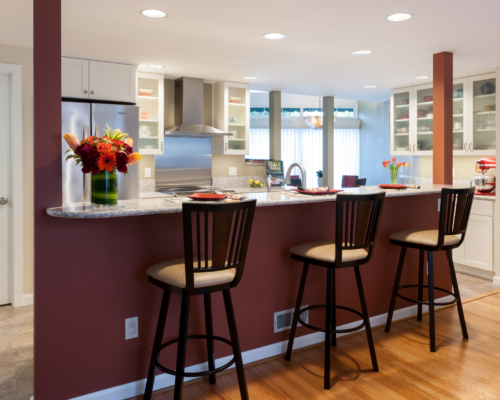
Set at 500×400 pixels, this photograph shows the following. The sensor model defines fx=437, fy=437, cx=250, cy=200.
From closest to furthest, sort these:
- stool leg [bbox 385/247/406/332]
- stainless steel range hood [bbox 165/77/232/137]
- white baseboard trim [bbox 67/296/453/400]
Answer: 1. white baseboard trim [bbox 67/296/453/400]
2. stool leg [bbox 385/247/406/332]
3. stainless steel range hood [bbox 165/77/232/137]

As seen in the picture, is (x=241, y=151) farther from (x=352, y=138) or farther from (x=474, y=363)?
(x=352, y=138)

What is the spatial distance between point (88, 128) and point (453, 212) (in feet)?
10.6

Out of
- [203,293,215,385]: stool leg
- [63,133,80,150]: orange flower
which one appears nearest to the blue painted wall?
[203,293,215,385]: stool leg

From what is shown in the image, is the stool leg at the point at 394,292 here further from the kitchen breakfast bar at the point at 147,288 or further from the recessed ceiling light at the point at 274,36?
the recessed ceiling light at the point at 274,36

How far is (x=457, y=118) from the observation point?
521 cm

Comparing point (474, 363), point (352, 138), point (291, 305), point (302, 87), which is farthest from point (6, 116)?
point (352, 138)

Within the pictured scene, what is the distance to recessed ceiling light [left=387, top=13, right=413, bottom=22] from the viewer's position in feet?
9.78

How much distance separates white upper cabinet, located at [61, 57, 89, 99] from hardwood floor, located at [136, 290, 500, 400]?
2.96 metres

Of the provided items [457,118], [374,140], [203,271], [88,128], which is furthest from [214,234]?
[374,140]

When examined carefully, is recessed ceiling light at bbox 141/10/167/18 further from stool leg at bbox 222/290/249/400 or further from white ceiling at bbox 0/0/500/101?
stool leg at bbox 222/290/249/400

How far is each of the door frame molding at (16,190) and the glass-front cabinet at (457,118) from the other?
4.51 metres

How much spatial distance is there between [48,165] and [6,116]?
2121 mm

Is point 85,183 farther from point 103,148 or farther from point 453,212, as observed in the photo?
point 453,212

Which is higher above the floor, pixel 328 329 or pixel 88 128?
pixel 88 128
